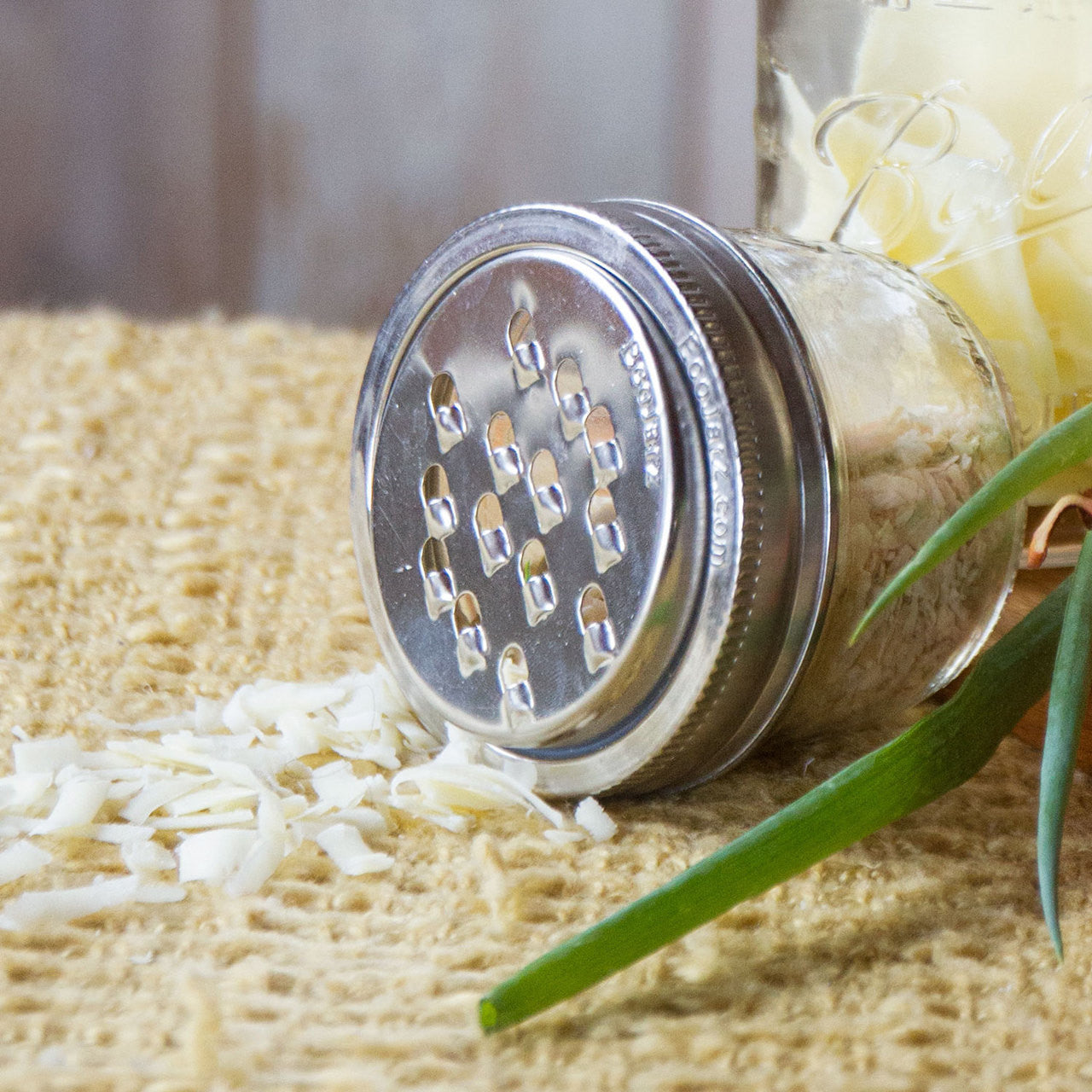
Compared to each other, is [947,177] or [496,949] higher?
[947,177]

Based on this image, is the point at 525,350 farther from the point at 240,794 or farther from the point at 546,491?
the point at 240,794

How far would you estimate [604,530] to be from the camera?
1.33ft

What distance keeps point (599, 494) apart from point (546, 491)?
0.07 feet

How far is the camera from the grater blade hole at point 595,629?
40 cm

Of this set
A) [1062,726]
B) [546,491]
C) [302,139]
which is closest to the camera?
[1062,726]

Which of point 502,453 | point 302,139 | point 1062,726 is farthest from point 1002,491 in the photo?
point 302,139

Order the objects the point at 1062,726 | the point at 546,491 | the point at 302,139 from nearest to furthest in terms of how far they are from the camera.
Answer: the point at 1062,726 → the point at 546,491 → the point at 302,139

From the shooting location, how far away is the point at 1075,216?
1.60 ft

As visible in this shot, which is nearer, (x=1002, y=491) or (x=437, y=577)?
(x=1002, y=491)

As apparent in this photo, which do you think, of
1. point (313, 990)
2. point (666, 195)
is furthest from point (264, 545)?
point (666, 195)

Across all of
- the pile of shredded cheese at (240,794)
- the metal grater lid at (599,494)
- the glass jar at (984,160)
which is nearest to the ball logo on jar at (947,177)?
the glass jar at (984,160)

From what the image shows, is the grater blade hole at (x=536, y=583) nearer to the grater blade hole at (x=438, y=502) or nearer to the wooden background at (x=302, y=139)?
the grater blade hole at (x=438, y=502)

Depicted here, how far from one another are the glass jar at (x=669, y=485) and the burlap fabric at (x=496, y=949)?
0.15 feet

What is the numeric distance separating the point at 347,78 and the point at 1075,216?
1.04 meters
